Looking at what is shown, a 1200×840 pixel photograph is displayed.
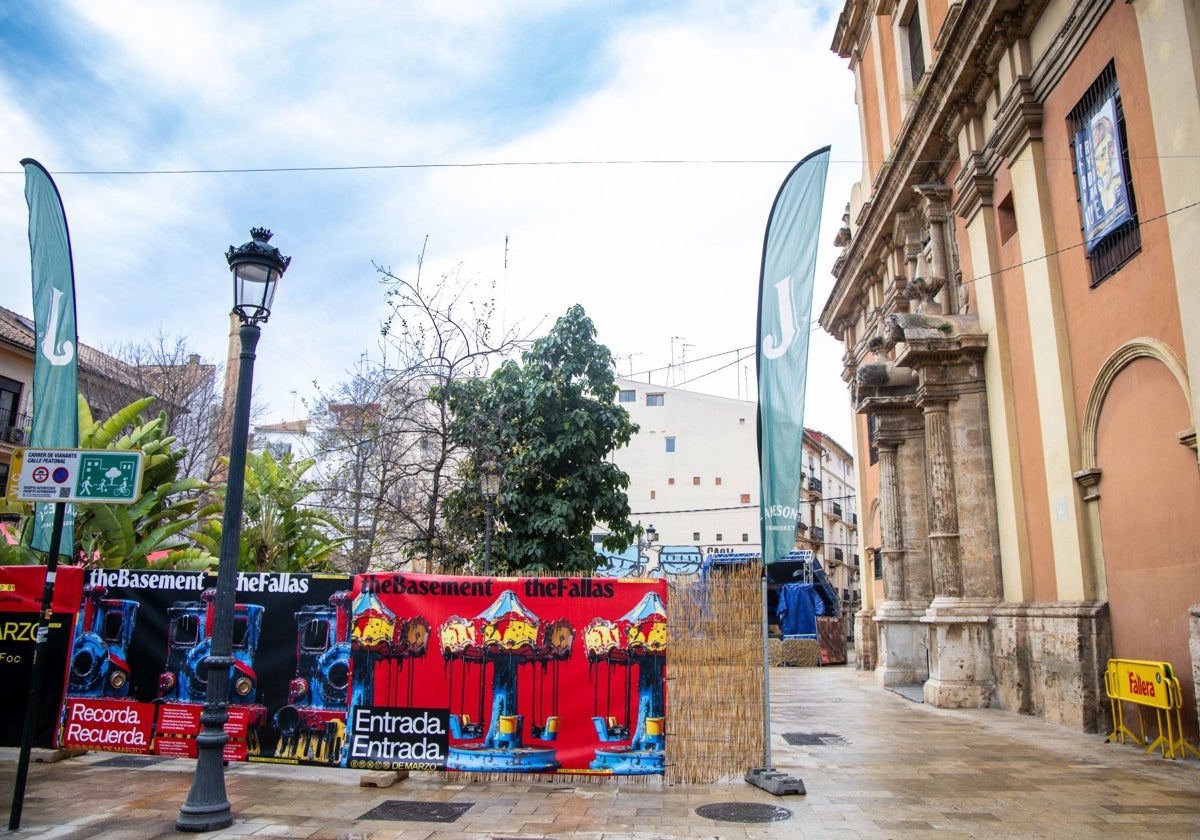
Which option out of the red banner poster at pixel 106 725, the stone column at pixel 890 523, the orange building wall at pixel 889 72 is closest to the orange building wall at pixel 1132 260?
the stone column at pixel 890 523

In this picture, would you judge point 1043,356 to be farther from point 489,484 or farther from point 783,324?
point 489,484

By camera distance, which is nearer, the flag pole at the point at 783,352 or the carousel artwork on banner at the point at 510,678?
the carousel artwork on banner at the point at 510,678

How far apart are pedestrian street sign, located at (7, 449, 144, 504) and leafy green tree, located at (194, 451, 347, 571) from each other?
354 inches

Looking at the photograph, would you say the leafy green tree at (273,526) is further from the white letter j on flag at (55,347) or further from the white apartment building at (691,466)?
the white apartment building at (691,466)

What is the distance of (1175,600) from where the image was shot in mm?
9164

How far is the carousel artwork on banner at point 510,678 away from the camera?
7523mm

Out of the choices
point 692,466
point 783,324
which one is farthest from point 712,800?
point 692,466

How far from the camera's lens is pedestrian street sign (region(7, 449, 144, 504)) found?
21.3 ft

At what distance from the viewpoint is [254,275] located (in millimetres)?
7023

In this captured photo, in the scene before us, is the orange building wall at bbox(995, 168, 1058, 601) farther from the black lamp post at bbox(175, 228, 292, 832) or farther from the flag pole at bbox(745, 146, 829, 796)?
the black lamp post at bbox(175, 228, 292, 832)

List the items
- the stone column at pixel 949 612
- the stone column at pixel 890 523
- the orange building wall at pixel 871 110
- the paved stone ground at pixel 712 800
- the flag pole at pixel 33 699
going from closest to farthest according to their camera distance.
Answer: the flag pole at pixel 33 699, the paved stone ground at pixel 712 800, the stone column at pixel 949 612, the stone column at pixel 890 523, the orange building wall at pixel 871 110

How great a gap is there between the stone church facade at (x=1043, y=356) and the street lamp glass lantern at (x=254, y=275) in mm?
8657

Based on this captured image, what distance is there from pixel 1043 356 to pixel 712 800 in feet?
27.7

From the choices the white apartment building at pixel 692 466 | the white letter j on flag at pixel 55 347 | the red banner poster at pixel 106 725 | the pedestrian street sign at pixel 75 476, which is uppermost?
the white apartment building at pixel 692 466
